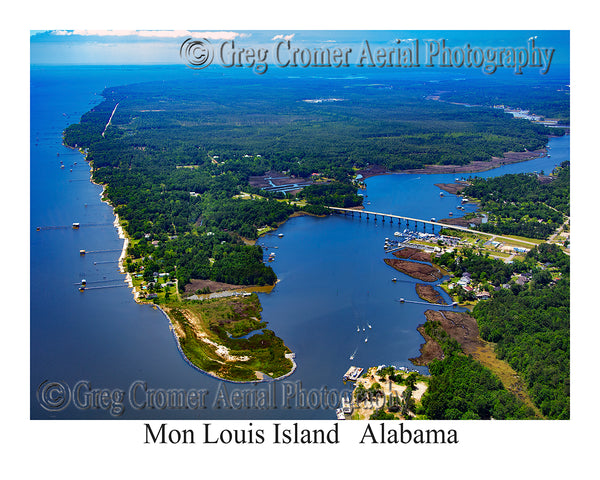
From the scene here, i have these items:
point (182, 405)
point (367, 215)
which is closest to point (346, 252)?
point (367, 215)

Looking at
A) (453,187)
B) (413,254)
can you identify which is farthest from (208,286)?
(453,187)

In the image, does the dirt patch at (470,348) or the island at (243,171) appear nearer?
the dirt patch at (470,348)

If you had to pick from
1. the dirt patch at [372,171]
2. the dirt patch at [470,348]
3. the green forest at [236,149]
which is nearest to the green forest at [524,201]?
the dirt patch at [372,171]

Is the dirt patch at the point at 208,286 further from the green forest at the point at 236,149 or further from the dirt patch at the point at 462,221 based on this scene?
the dirt patch at the point at 462,221

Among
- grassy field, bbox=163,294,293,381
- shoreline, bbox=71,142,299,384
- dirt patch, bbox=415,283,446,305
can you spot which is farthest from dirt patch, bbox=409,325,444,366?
grassy field, bbox=163,294,293,381

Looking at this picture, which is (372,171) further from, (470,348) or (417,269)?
(470,348)

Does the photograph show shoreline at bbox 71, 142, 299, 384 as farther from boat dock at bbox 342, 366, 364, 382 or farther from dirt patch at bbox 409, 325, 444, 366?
dirt patch at bbox 409, 325, 444, 366
